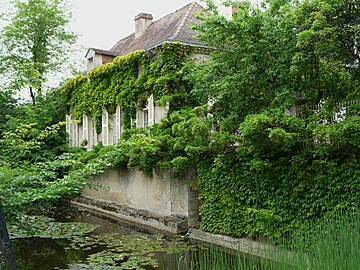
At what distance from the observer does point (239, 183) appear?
905 cm

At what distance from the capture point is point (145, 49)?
603 inches

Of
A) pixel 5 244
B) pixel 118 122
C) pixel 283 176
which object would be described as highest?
pixel 118 122

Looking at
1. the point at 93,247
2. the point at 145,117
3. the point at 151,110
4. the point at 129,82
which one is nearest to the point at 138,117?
the point at 145,117

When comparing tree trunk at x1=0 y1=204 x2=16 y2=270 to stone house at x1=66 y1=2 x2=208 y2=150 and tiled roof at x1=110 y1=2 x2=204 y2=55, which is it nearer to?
stone house at x1=66 y1=2 x2=208 y2=150

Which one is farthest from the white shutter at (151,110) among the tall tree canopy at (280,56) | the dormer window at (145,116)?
the tall tree canopy at (280,56)

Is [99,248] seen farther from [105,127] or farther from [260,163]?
[105,127]

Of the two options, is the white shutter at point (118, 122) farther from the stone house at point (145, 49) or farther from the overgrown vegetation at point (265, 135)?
the overgrown vegetation at point (265, 135)

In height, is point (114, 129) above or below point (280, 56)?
below

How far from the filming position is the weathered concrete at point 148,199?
433 inches

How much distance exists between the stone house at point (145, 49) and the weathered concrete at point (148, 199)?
7.70 feet

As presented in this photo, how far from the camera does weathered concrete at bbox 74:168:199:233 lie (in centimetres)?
1100

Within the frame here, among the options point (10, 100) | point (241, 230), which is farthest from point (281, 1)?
point (10, 100)

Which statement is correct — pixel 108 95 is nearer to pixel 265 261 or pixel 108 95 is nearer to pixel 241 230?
pixel 241 230

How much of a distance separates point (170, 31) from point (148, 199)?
6914 millimetres
